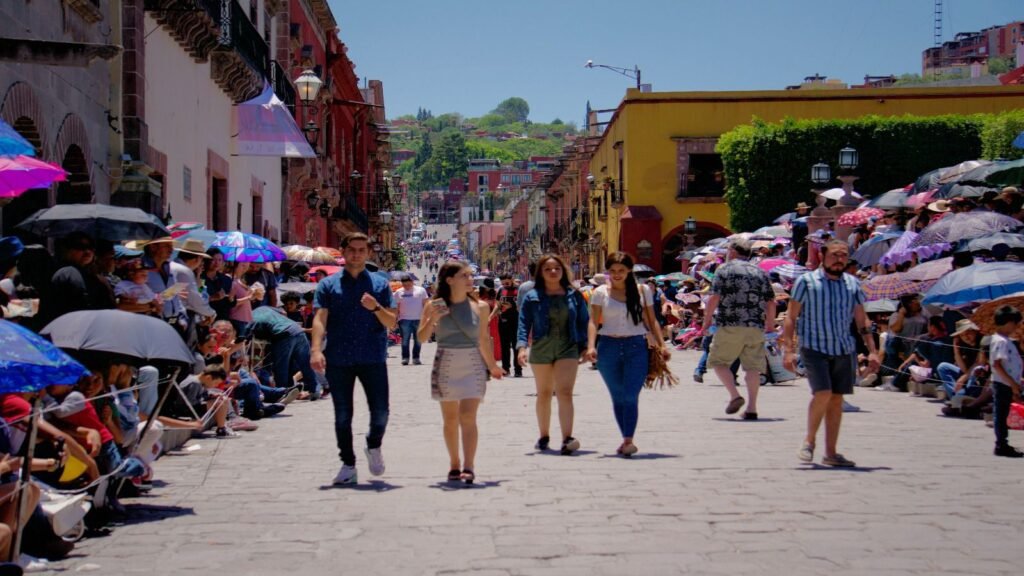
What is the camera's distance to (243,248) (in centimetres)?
1769

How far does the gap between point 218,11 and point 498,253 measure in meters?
116

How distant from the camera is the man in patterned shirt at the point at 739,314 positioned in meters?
13.4

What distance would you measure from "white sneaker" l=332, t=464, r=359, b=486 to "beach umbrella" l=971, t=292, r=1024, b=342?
7.14 metres

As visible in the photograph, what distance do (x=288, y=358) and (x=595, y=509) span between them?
9.14 m

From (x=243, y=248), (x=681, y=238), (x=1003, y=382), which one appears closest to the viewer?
(x=1003, y=382)

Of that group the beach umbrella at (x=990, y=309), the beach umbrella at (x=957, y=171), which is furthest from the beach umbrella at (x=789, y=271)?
the beach umbrella at (x=990, y=309)

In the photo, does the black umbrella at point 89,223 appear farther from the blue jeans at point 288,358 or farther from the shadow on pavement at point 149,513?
the shadow on pavement at point 149,513

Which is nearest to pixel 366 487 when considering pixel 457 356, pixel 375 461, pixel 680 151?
pixel 375 461

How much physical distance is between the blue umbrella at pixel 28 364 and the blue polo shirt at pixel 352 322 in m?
3.25

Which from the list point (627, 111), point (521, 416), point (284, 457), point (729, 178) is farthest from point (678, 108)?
point (284, 457)

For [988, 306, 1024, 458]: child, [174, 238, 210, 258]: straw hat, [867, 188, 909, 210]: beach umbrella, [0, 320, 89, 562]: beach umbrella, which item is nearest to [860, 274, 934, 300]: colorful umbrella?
[988, 306, 1024, 458]: child

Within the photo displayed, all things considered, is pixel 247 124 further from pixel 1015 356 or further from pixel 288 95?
pixel 1015 356

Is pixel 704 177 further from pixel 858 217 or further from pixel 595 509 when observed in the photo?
pixel 595 509

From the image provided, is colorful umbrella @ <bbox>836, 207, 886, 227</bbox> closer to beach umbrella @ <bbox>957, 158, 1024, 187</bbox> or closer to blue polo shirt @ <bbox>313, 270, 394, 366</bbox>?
beach umbrella @ <bbox>957, 158, 1024, 187</bbox>
